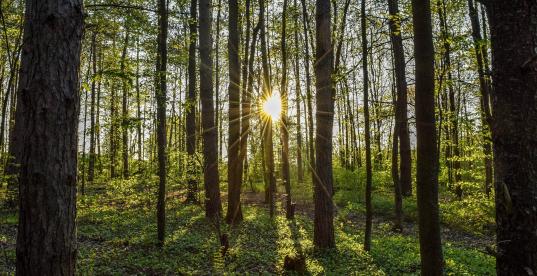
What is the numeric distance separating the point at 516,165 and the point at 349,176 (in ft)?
65.7

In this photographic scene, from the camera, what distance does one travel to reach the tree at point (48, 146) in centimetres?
296

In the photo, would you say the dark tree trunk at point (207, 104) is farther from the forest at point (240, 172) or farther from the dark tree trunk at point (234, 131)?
the dark tree trunk at point (234, 131)

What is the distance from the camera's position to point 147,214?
14156 mm

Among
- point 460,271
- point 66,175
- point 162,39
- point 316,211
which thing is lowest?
point 460,271

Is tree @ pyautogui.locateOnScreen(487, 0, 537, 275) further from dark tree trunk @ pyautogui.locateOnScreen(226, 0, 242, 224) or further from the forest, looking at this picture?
dark tree trunk @ pyautogui.locateOnScreen(226, 0, 242, 224)

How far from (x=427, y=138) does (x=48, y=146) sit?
12.5 feet

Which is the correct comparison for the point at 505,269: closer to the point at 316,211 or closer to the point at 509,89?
the point at 509,89

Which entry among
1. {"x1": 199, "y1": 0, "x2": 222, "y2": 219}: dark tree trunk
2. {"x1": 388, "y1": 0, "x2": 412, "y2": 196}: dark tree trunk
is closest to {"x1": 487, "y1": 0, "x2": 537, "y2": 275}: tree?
{"x1": 199, "y1": 0, "x2": 222, "y2": 219}: dark tree trunk

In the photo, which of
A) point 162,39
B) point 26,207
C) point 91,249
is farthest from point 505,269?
point 91,249

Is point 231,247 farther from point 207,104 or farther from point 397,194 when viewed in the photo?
point 397,194

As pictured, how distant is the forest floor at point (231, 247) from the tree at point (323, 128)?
0.68 m

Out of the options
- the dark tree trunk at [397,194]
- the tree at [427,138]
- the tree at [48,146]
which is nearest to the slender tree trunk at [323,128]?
the dark tree trunk at [397,194]

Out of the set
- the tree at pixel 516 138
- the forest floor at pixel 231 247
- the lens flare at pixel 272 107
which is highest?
the lens flare at pixel 272 107

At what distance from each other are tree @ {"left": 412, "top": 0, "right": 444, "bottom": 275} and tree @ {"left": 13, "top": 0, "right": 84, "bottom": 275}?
3.61m
